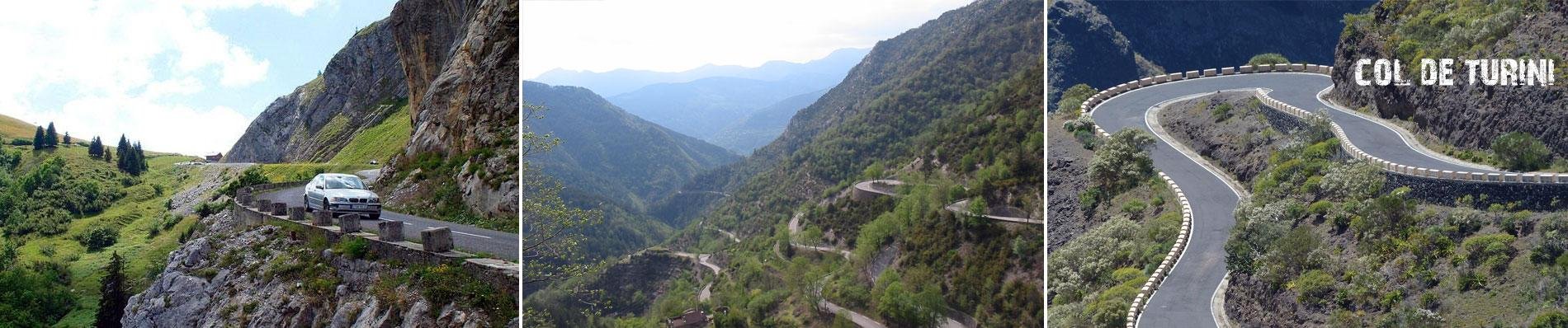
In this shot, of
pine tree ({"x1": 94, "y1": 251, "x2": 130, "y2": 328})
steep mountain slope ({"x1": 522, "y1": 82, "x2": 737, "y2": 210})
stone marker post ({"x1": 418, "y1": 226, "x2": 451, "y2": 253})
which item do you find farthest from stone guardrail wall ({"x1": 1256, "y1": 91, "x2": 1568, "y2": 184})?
pine tree ({"x1": 94, "y1": 251, "x2": 130, "y2": 328})

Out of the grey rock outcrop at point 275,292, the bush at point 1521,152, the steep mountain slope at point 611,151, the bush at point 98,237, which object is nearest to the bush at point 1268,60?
the bush at point 1521,152

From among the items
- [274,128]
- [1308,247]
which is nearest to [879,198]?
[1308,247]

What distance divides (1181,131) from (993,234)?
45.0ft

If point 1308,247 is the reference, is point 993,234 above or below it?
above

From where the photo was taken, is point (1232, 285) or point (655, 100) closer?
point (655, 100)

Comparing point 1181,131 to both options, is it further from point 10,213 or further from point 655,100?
point 10,213

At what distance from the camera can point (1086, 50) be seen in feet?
123

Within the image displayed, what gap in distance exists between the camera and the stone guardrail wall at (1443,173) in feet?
42.7

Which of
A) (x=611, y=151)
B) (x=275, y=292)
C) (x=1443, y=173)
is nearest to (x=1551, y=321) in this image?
(x=1443, y=173)

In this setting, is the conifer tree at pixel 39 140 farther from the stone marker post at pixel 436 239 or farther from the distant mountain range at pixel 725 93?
the stone marker post at pixel 436 239

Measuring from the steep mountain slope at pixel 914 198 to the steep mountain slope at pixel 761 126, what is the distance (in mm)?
249

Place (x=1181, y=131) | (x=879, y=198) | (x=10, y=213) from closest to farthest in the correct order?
(x=879, y=198) → (x=1181, y=131) → (x=10, y=213)

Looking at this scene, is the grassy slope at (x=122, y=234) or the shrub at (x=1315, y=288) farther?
the grassy slope at (x=122, y=234)

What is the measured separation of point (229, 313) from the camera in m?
11.5
